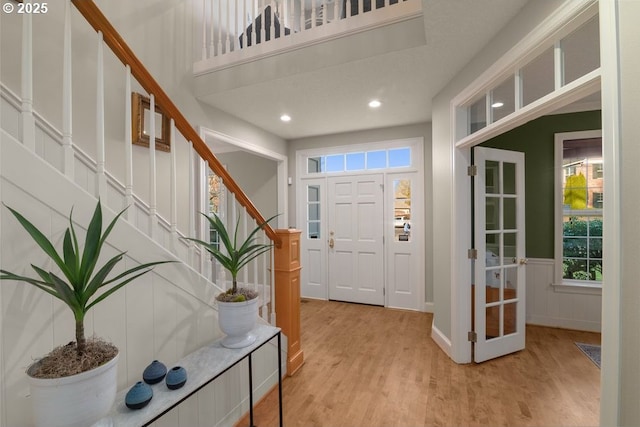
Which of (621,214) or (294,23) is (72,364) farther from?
(294,23)

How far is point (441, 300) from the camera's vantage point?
9.27 feet

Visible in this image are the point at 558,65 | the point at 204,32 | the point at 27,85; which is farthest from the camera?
the point at 204,32

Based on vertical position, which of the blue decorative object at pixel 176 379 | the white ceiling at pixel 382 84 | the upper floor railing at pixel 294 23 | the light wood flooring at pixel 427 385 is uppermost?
the upper floor railing at pixel 294 23

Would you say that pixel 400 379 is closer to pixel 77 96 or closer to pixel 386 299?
pixel 386 299

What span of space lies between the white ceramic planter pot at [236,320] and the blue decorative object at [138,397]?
0.45m

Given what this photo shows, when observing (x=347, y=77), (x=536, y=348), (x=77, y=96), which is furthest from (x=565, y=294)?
(x=77, y=96)

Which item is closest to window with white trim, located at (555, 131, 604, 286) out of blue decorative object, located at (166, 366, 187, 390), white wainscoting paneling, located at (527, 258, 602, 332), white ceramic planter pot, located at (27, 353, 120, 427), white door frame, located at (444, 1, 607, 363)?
white wainscoting paneling, located at (527, 258, 602, 332)

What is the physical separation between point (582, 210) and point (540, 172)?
646mm

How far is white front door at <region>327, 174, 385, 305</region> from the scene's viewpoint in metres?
4.06

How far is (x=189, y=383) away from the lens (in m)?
1.20

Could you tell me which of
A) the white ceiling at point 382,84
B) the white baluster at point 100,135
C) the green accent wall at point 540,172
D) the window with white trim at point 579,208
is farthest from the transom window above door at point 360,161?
the white baluster at point 100,135

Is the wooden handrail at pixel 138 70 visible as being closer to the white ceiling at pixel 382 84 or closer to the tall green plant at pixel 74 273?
the tall green plant at pixel 74 273

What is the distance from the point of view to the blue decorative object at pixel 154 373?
1.17 m

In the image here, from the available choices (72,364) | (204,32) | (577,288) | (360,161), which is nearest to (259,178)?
(360,161)
